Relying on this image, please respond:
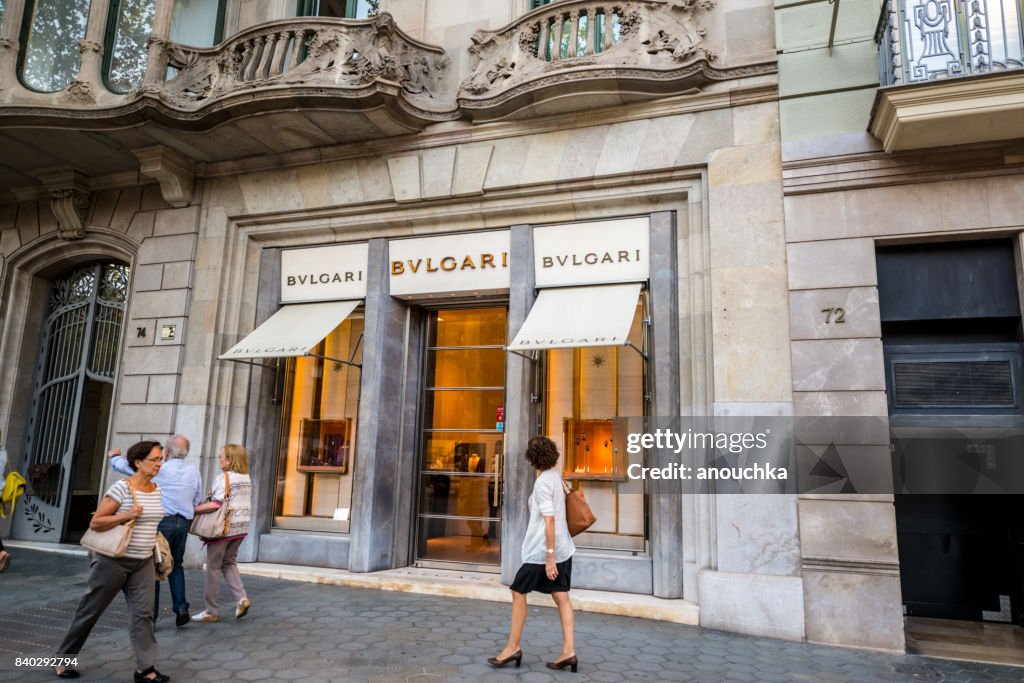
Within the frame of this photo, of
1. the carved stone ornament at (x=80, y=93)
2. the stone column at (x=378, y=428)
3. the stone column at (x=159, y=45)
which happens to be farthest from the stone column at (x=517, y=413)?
the carved stone ornament at (x=80, y=93)

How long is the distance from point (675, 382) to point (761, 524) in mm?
1798

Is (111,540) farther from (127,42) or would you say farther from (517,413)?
(127,42)

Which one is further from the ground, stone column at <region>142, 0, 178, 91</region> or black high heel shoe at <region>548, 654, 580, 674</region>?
stone column at <region>142, 0, 178, 91</region>

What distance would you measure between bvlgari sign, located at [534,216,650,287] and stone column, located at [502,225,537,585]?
0.63ft

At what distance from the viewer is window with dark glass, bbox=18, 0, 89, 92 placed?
1030 cm

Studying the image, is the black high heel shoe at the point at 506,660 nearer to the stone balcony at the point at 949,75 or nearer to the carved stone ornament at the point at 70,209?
the stone balcony at the point at 949,75

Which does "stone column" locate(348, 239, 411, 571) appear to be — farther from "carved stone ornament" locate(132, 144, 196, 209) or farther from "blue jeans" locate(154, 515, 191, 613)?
"carved stone ornament" locate(132, 144, 196, 209)

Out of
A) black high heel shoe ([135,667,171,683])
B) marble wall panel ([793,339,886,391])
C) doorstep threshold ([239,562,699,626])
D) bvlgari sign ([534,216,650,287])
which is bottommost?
black high heel shoe ([135,667,171,683])

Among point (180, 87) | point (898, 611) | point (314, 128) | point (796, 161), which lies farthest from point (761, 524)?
point (180, 87)

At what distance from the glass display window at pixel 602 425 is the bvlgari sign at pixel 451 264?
133cm

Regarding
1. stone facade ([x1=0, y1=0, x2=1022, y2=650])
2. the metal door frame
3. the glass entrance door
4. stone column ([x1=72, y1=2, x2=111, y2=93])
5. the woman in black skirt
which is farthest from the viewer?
stone column ([x1=72, y1=2, x2=111, y2=93])

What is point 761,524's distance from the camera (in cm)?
685

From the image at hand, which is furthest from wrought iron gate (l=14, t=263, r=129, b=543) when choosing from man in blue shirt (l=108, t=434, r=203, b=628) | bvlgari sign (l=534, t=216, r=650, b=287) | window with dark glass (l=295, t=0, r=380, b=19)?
bvlgari sign (l=534, t=216, r=650, b=287)

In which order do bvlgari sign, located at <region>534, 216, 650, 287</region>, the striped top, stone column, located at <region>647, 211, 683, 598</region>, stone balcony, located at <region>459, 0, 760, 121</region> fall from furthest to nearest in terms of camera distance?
bvlgari sign, located at <region>534, 216, 650, 287</region> → stone balcony, located at <region>459, 0, 760, 121</region> → stone column, located at <region>647, 211, 683, 598</region> → the striped top
